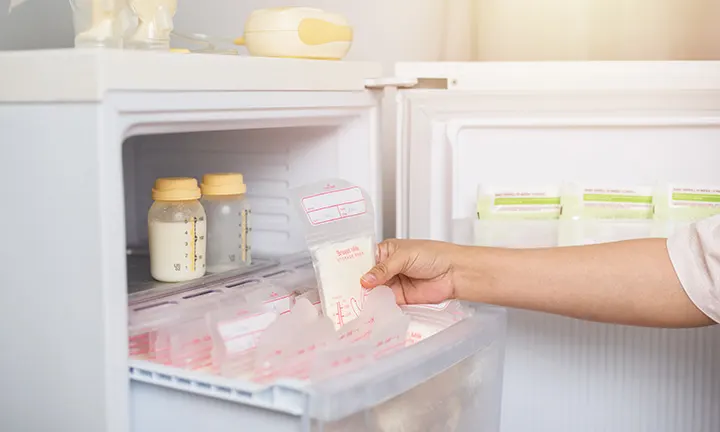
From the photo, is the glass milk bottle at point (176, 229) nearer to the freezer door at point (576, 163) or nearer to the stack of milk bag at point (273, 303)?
the stack of milk bag at point (273, 303)

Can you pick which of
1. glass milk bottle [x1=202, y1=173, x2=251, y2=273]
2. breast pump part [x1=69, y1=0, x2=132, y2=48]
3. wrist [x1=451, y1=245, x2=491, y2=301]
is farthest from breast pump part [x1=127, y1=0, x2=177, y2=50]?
wrist [x1=451, y1=245, x2=491, y2=301]

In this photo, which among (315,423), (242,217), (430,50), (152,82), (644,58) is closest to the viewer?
(315,423)

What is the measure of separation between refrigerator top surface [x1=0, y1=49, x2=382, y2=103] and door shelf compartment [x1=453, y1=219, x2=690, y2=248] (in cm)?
43

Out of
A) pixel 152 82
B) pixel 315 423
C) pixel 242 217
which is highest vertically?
pixel 152 82

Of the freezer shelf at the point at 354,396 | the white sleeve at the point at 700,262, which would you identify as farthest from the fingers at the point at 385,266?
the white sleeve at the point at 700,262

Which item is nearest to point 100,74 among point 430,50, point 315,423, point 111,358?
point 111,358

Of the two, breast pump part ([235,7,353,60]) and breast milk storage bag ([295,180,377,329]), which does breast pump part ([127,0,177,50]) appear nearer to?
breast pump part ([235,7,353,60])

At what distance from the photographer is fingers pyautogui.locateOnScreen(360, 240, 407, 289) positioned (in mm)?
1098

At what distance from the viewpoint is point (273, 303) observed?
108 cm

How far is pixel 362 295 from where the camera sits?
3.61 feet

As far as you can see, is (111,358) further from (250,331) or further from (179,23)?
(179,23)

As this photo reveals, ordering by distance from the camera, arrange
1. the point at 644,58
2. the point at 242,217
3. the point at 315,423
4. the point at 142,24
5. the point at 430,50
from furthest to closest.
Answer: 1. the point at 430,50
2. the point at 644,58
3. the point at 242,217
4. the point at 142,24
5. the point at 315,423

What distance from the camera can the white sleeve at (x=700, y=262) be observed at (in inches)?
44.7

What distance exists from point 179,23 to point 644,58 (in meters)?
1.01
